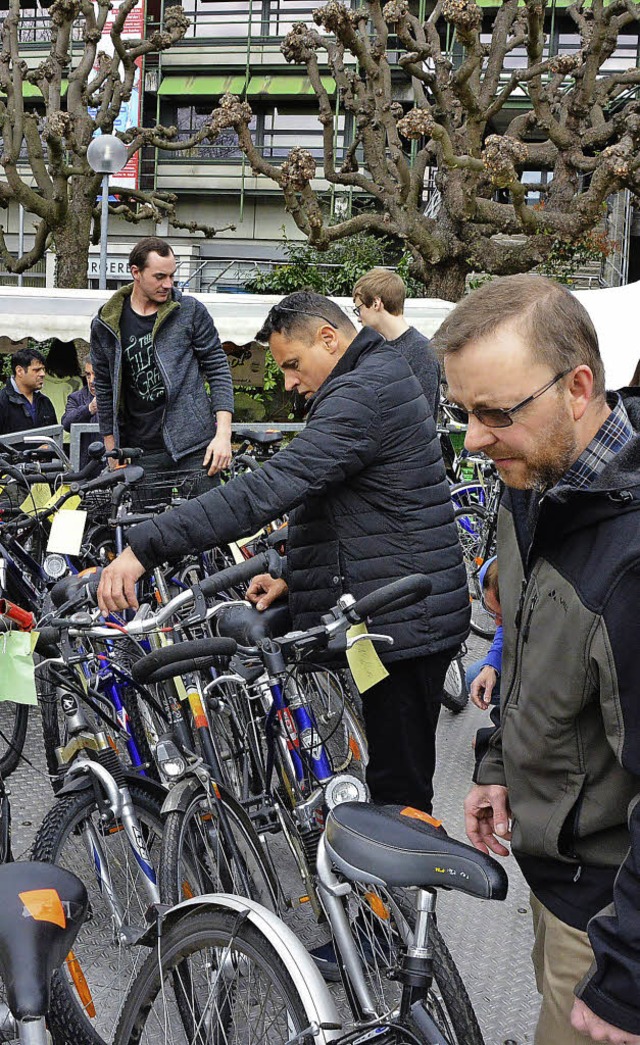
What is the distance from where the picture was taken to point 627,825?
5.37 ft

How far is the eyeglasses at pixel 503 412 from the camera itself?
63.4 inches

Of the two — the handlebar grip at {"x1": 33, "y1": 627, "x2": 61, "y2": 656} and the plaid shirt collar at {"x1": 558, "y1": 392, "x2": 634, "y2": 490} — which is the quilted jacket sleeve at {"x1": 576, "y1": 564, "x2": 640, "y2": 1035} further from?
the handlebar grip at {"x1": 33, "y1": 627, "x2": 61, "y2": 656}

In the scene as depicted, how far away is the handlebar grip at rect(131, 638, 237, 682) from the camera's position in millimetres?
2377

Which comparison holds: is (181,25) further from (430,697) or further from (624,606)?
(624,606)

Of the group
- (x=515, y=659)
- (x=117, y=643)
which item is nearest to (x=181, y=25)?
(x=117, y=643)

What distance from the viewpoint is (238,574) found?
2.65 meters

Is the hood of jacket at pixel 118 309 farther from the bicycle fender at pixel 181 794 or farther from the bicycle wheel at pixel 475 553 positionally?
the bicycle fender at pixel 181 794

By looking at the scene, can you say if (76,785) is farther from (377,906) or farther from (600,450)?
(600,450)

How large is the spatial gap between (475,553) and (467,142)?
993cm

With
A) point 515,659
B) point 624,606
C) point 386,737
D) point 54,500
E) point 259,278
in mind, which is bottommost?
point 259,278

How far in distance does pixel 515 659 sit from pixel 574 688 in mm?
209

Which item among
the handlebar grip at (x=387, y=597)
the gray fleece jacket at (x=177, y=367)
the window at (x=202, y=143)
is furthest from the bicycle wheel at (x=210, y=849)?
the window at (x=202, y=143)

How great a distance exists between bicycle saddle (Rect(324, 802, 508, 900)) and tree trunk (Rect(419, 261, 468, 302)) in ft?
46.3

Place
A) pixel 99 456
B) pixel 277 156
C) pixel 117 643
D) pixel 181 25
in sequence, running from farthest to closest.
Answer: pixel 277 156
pixel 181 25
pixel 99 456
pixel 117 643
